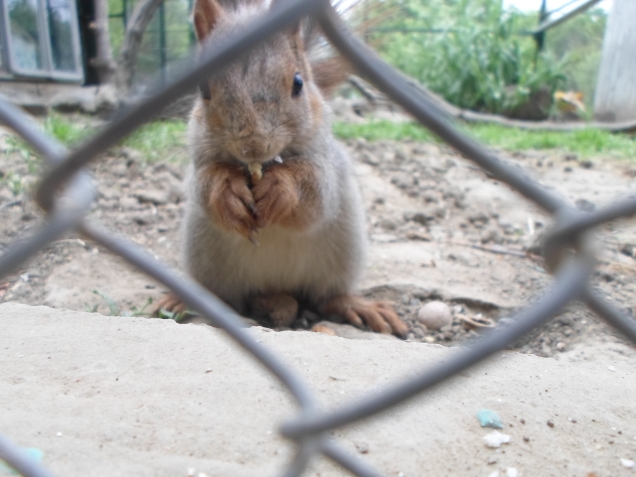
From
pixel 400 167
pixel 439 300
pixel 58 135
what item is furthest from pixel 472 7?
pixel 439 300

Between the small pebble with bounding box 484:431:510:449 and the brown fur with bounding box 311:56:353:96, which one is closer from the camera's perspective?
the small pebble with bounding box 484:431:510:449

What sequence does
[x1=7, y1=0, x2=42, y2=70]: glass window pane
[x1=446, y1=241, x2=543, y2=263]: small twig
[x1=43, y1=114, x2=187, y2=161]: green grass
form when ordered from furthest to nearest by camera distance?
1. [x1=7, y1=0, x2=42, y2=70]: glass window pane
2. [x1=43, y1=114, x2=187, y2=161]: green grass
3. [x1=446, y1=241, x2=543, y2=263]: small twig

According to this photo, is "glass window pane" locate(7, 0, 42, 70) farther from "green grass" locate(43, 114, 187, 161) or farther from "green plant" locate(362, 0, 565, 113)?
→ "green plant" locate(362, 0, 565, 113)

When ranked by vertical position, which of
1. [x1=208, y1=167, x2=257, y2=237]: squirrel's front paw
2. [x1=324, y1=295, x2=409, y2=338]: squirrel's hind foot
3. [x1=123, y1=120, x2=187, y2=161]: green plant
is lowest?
[x1=324, y1=295, x2=409, y2=338]: squirrel's hind foot

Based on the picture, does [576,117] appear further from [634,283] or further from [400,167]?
[634,283]

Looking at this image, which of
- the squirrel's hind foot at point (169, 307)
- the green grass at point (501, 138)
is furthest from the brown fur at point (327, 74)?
the green grass at point (501, 138)

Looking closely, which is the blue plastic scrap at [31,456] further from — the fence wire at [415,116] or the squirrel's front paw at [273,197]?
the squirrel's front paw at [273,197]

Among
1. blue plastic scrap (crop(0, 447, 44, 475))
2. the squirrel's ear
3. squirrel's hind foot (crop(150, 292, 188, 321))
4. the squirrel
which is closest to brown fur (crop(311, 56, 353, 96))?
the squirrel
